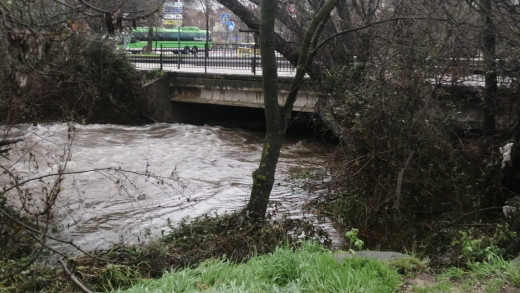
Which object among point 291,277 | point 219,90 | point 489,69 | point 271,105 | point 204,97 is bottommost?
point 291,277

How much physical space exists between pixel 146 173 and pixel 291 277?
5.18m

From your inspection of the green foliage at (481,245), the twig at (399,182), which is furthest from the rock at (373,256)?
the twig at (399,182)

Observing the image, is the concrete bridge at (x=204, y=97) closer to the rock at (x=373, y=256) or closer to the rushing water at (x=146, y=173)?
the rushing water at (x=146, y=173)

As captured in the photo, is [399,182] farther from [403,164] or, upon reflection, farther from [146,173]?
[146,173]

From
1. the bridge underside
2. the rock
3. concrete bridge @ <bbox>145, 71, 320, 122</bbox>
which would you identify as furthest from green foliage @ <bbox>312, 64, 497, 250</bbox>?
concrete bridge @ <bbox>145, 71, 320, 122</bbox>

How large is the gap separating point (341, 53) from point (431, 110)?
12.0ft

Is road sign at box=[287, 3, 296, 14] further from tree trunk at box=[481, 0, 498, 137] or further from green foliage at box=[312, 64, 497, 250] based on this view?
tree trunk at box=[481, 0, 498, 137]

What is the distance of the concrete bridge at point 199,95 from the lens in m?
21.6

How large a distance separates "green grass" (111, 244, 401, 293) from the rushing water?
305 cm

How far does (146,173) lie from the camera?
31.4 ft

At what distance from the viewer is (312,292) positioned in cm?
437

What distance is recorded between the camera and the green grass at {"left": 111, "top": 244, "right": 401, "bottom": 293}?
14.6 ft

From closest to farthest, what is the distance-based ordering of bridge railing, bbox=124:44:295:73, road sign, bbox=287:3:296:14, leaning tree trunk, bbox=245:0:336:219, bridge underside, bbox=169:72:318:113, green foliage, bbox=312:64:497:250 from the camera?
leaning tree trunk, bbox=245:0:336:219 → green foliage, bbox=312:64:497:250 → road sign, bbox=287:3:296:14 → bridge underside, bbox=169:72:318:113 → bridge railing, bbox=124:44:295:73

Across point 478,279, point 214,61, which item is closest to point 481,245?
point 478,279
